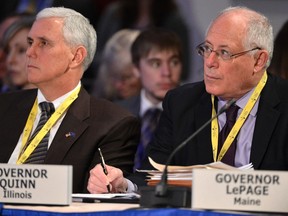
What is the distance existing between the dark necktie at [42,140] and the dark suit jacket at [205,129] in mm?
567

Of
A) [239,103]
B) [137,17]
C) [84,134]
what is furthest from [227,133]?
[137,17]

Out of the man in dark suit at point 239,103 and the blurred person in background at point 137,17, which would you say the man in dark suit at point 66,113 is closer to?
the man in dark suit at point 239,103

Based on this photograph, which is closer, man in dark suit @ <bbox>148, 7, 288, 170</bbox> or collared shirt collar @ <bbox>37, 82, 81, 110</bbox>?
man in dark suit @ <bbox>148, 7, 288, 170</bbox>

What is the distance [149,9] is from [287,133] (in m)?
4.14

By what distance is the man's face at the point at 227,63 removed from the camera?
4855 mm

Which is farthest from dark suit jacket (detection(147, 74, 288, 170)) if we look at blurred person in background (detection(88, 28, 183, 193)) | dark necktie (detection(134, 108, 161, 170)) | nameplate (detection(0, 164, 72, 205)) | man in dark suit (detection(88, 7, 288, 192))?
blurred person in background (detection(88, 28, 183, 193))

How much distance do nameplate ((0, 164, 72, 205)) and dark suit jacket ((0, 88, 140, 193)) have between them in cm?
105

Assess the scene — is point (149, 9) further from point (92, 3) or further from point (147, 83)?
point (147, 83)

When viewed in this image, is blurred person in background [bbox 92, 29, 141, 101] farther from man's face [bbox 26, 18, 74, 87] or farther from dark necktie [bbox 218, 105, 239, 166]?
dark necktie [bbox 218, 105, 239, 166]

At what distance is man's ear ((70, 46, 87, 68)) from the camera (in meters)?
5.43

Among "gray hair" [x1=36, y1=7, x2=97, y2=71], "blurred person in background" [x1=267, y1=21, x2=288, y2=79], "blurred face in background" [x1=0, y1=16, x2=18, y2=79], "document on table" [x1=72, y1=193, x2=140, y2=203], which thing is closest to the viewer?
"document on table" [x1=72, y1=193, x2=140, y2=203]

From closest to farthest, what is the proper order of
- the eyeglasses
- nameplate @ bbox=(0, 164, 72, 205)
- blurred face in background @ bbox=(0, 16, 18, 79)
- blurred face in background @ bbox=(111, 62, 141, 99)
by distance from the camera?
nameplate @ bbox=(0, 164, 72, 205)
the eyeglasses
blurred face in background @ bbox=(111, 62, 141, 99)
blurred face in background @ bbox=(0, 16, 18, 79)

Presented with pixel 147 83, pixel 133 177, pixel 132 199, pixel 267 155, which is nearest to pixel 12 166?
pixel 132 199

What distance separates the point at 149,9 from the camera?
8.76 meters
